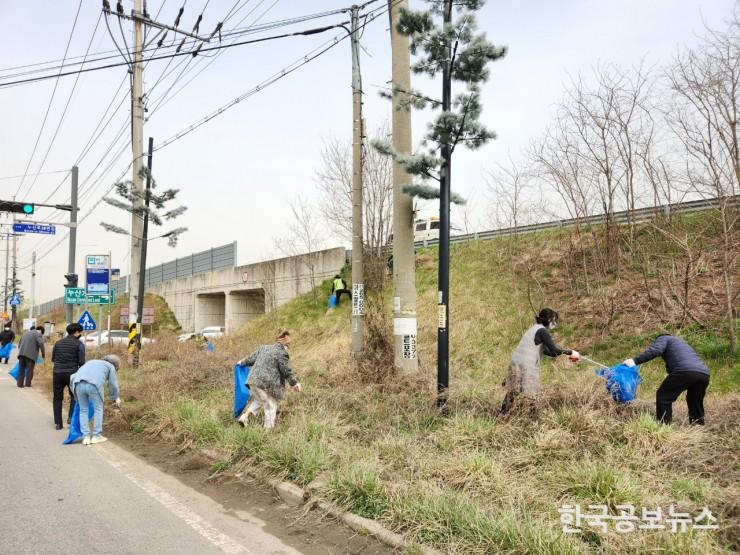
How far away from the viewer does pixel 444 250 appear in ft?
23.8

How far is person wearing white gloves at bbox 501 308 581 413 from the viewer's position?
6.58m

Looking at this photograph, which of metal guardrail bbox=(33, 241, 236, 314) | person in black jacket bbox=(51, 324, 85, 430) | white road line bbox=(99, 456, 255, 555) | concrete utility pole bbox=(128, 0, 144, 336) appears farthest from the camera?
metal guardrail bbox=(33, 241, 236, 314)

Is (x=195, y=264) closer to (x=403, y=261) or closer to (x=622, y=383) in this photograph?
(x=403, y=261)

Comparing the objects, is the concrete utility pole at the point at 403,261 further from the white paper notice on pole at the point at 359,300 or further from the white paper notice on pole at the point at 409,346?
the white paper notice on pole at the point at 359,300

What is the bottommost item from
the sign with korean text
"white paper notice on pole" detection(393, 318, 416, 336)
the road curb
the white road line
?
the white road line

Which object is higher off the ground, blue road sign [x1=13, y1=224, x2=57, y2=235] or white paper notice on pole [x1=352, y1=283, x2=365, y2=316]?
blue road sign [x1=13, y1=224, x2=57, y2=235]

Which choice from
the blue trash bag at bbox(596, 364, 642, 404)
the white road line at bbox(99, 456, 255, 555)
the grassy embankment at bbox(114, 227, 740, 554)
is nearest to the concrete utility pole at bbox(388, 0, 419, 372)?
the grassy embankment at bbox(114, 227, 740, 554)

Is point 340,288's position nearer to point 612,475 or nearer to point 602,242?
point 602,242

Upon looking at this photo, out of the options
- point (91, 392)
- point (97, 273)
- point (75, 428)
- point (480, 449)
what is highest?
point (97, 273)

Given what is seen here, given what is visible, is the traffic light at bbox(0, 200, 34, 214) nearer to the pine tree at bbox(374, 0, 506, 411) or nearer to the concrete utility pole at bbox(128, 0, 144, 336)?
the concrete utility pole at bbox(128, 0, 144, 336)

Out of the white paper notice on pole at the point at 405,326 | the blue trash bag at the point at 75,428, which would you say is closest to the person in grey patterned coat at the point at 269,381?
the white paper notice on pole at the point at 405,326

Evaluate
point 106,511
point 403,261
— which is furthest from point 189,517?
point 403,261

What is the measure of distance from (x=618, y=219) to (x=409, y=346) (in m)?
9.30

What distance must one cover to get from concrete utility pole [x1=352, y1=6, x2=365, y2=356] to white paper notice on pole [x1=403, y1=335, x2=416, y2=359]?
1.79 meters
